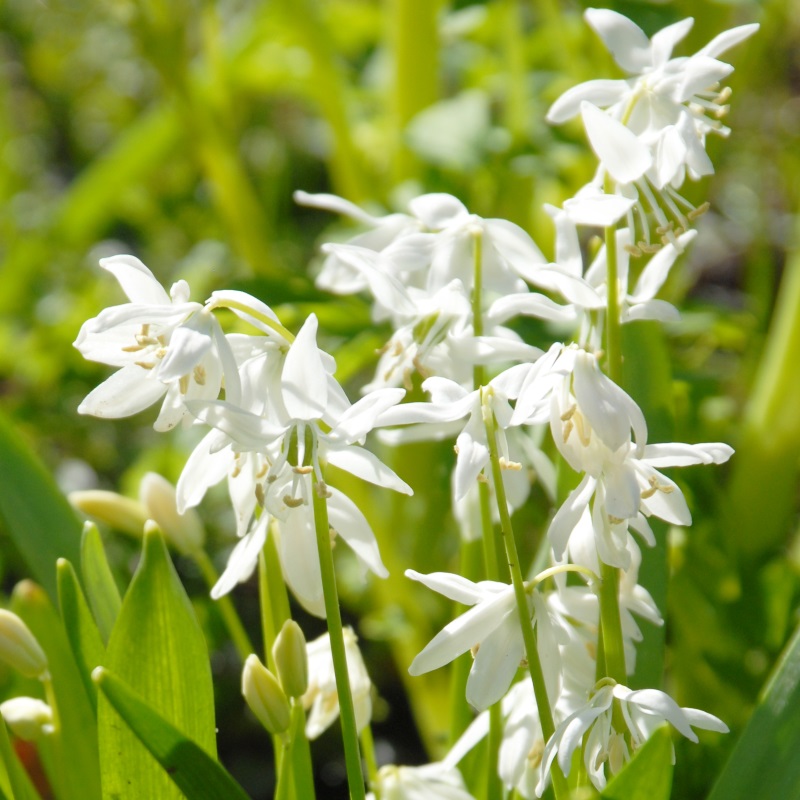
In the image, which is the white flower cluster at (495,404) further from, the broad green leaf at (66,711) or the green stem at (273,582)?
the broad green leaf at (66,711)

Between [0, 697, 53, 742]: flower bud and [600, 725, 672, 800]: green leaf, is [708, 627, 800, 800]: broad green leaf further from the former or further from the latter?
[0, 697, 53, 742]: flower bud

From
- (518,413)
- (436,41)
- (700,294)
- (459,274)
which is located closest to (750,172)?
(700,294)

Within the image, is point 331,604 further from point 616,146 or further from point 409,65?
point 409,65

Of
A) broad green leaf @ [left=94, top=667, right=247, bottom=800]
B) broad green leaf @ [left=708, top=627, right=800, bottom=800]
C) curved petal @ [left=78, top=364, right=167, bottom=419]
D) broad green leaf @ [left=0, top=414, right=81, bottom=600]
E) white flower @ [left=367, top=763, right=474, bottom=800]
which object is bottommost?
white flower @ [left=367, top=763, right=474, bottom=800]

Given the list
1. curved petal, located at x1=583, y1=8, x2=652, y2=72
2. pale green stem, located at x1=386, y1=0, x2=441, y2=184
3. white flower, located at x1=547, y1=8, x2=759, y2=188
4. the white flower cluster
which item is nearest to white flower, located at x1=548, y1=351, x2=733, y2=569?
the white flower cluster

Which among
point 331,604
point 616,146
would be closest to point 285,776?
point 331,604

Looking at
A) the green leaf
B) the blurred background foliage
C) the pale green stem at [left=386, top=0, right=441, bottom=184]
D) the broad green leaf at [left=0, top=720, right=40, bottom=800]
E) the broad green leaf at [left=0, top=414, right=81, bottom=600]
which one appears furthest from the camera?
the pale green stem at [left=386, top=0, right=441, bottom=184]
